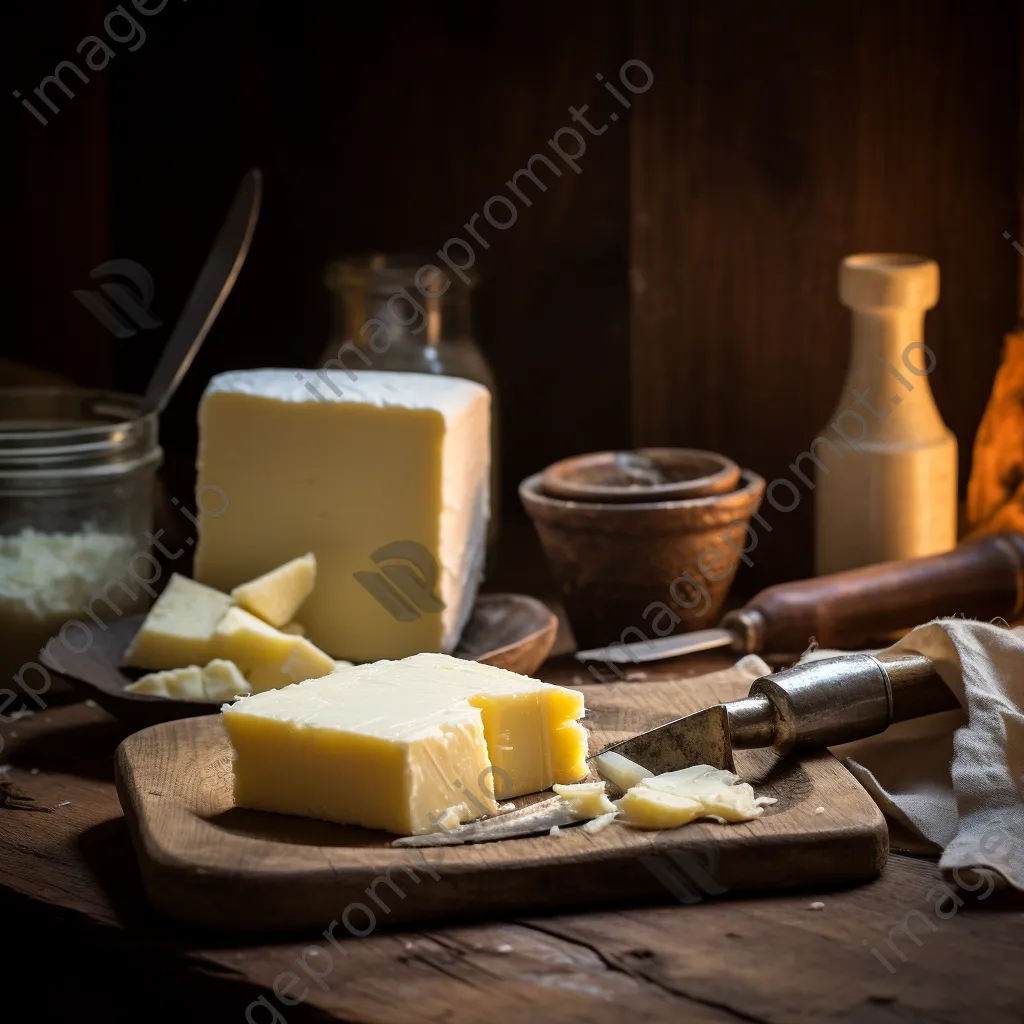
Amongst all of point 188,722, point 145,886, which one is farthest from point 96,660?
point 145,886

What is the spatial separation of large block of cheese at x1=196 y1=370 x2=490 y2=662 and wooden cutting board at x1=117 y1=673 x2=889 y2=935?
452 mm

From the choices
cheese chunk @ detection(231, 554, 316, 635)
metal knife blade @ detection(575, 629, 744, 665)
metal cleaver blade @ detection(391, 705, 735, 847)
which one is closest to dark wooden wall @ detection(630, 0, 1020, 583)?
metal knife blade @ detection(575, 629, 744, 665)

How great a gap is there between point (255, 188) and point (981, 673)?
0.97m

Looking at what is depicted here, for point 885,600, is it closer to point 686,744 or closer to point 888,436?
point 888,436

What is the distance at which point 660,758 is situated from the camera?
3.93 feet

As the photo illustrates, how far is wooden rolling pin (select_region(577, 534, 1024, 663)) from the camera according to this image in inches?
63.2

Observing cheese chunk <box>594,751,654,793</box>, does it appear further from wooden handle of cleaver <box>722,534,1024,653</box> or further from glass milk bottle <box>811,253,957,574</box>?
glass milk bottle <box>811,253,957,574</box>

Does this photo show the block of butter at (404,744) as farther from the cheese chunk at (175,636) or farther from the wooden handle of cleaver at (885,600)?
the wooden handle of cleaver at (885,600)

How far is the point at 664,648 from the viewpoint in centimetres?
159

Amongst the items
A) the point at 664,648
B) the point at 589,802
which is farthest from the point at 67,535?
the point at 589,802

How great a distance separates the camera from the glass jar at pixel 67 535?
1.58 metres

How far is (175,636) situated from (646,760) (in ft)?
1.72

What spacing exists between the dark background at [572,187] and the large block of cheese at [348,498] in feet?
1.65

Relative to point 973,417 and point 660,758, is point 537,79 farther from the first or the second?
point 660,758
